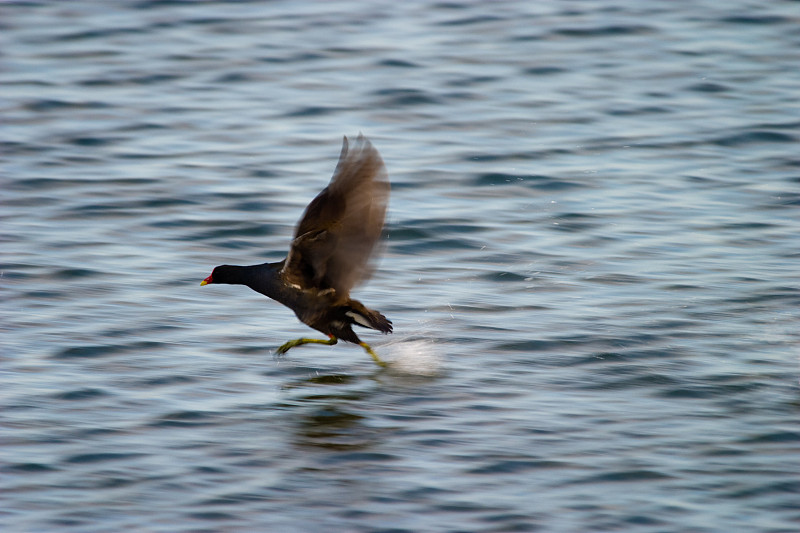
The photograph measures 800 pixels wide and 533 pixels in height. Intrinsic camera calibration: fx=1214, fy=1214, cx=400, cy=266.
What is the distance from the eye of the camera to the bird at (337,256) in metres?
5.91

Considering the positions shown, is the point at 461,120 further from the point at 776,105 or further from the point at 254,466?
the point at 254,466

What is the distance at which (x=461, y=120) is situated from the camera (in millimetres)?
11211

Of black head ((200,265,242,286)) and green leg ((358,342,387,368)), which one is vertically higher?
black head ((200,265,242,286))

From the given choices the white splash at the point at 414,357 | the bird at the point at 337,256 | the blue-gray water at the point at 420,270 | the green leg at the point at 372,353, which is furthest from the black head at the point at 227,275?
the white splash at the point at 414,357

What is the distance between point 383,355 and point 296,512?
6.17ft

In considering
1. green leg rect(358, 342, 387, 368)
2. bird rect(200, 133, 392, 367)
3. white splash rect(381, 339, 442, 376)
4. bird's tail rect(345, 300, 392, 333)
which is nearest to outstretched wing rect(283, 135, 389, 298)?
bird rect(200, 133, 392, 367)

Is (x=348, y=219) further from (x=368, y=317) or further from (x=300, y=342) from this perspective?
(x=300, y=342)

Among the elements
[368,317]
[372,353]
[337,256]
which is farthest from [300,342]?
[337,256]

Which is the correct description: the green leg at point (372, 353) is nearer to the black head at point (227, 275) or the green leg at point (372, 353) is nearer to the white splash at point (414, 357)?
the white splash at point (414, 357)

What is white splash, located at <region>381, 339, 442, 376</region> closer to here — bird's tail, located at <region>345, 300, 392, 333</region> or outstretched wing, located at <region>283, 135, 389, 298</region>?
bird's tail, located at <region>345, 300, 392, 333</region>

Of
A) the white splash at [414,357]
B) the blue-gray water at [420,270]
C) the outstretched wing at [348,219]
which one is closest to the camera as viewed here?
the blue-gray water at [420,270]

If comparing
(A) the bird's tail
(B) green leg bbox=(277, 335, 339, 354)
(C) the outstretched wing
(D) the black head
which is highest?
(C) the outstretched wing

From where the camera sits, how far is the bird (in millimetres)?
5906

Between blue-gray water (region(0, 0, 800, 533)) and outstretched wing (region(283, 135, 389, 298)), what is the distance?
709 millimetres
